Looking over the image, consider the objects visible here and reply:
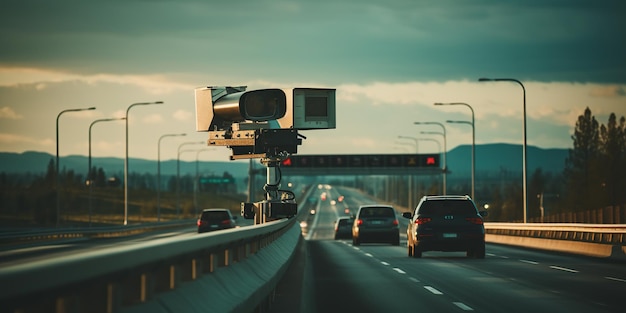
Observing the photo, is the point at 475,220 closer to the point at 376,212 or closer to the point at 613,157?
the point at 376,212

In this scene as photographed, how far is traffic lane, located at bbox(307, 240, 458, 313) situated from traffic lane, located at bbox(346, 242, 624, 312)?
0.94ft

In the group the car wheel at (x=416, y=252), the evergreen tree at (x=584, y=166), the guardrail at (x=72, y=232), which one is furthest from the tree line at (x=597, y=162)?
the car wheel at (x=416, y=252)

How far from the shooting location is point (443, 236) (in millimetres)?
31000

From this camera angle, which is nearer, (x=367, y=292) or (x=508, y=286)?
(x=367, y=292)

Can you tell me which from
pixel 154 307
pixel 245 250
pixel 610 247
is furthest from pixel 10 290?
pixel 610 247


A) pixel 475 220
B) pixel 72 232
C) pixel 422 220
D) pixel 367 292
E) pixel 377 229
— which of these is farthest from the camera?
pixel 72 232

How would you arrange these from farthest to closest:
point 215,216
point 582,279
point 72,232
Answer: point 72,232
point 215,216
point 582,279

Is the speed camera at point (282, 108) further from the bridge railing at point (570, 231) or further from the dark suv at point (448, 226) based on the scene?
the bridge railing at point (570, 231)

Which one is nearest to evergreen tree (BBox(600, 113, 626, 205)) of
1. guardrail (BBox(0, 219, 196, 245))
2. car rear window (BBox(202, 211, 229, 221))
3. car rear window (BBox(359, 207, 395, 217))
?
guardrail (BBox(0, 219, 196, 245))

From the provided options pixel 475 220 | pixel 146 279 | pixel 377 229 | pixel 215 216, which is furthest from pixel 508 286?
pixel 215 216

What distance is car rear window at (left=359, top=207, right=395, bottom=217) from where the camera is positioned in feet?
155

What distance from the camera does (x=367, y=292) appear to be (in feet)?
61.6

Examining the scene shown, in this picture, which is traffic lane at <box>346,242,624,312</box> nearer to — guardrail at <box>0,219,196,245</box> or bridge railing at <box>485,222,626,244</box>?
bridge railing at <box>485,222,626,244</box>

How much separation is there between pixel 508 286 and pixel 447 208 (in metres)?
11.8
